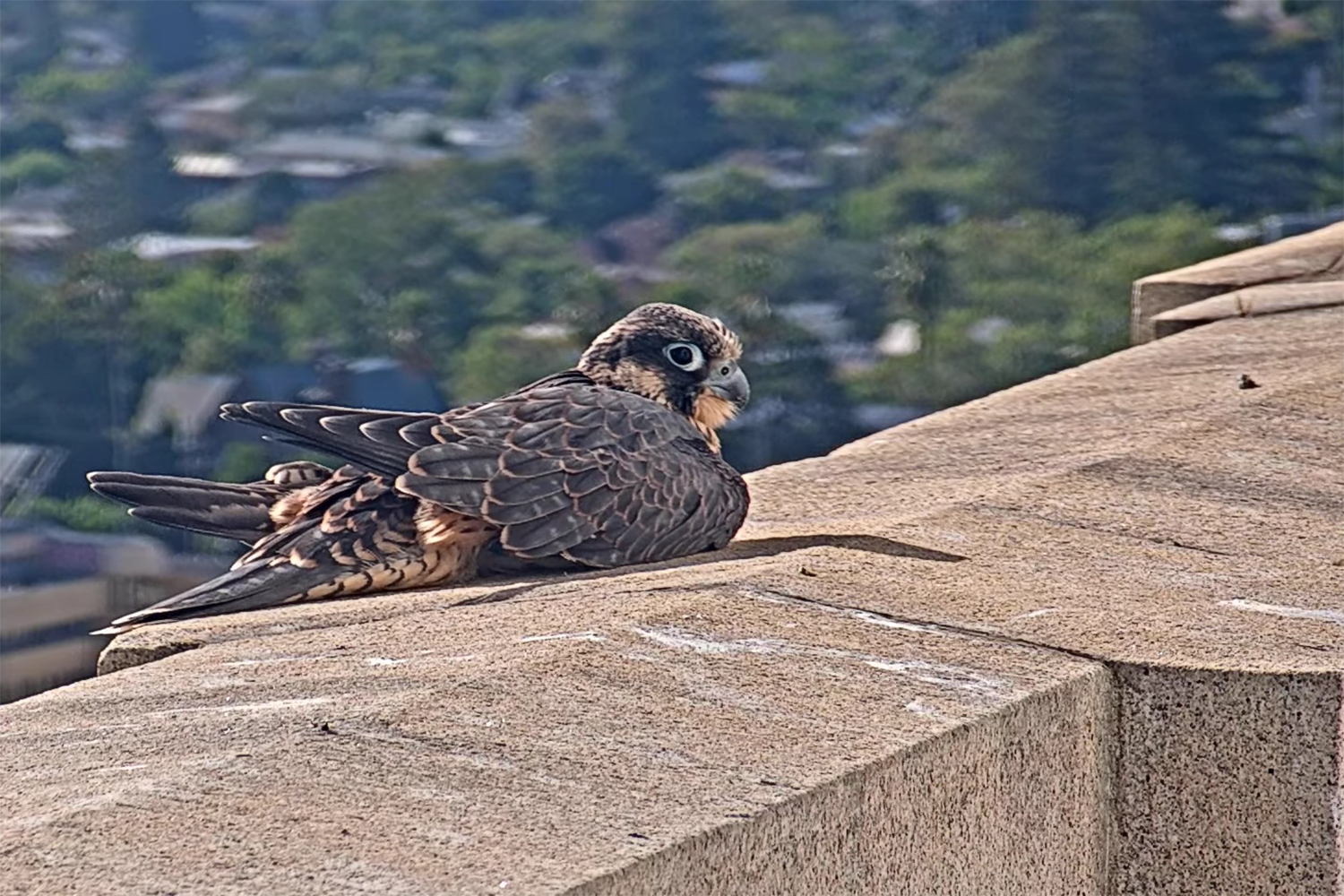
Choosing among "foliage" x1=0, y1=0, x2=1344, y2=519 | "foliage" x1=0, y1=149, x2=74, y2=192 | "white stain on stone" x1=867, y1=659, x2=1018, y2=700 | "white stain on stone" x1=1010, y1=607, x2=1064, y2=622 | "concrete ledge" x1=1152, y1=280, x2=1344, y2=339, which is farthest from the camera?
"foliage" x1=0, y1=149, x2=74, y2=192

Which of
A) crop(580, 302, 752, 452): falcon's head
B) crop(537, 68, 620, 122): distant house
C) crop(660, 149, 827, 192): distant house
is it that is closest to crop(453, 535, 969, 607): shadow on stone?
crop(580, 302, 752, 452): falcon's head

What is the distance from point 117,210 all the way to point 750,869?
21.6 m

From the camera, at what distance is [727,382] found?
4.72 meters

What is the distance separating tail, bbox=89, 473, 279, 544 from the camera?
419 centimetres

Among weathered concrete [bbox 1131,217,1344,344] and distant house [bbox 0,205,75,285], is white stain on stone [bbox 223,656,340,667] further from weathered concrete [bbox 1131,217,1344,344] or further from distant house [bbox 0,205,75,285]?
distant house [bbox 0,205,75,285]

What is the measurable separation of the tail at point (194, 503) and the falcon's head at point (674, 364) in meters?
0.77

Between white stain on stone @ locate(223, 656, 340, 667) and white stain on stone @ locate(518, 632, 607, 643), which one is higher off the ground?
white stain on stone @ locate(518, 632, 607, 643)

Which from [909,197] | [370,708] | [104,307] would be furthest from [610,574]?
[909,197]

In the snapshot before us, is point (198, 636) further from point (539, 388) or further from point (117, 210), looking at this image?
point (117, 210)

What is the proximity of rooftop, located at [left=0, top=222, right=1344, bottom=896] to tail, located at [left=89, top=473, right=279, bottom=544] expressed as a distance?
719 mm

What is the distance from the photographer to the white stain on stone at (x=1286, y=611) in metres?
2.89

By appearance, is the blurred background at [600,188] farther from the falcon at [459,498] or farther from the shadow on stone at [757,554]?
the shadow on stone at [757,554]

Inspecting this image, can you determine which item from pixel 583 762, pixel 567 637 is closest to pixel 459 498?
pixel 567 637

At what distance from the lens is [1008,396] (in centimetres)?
481
